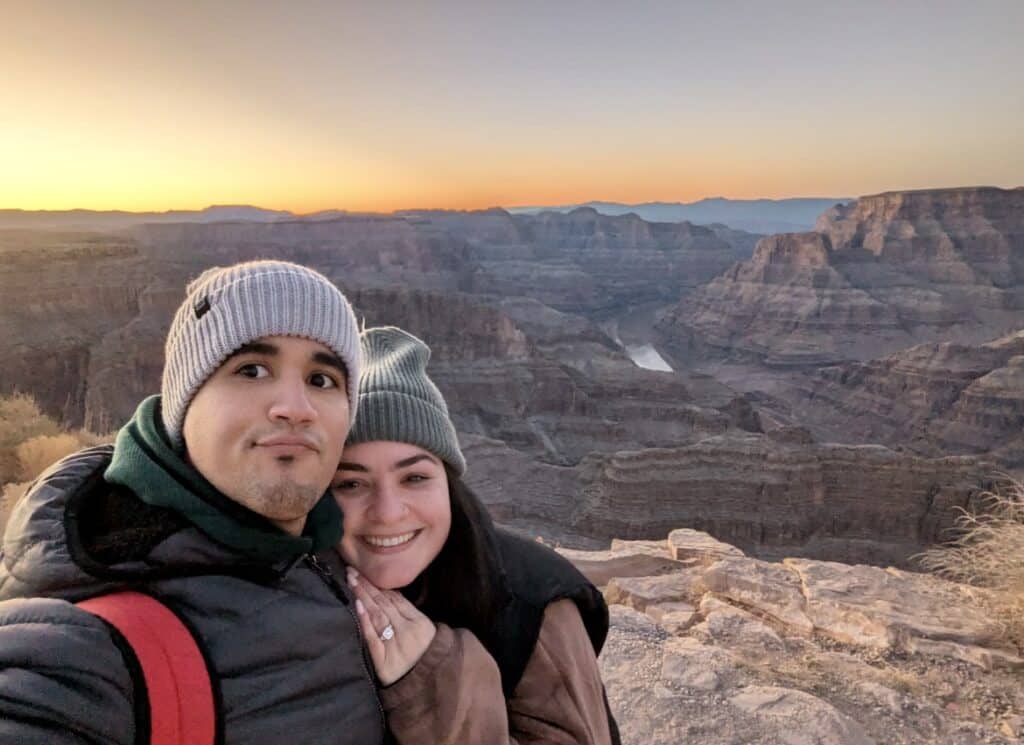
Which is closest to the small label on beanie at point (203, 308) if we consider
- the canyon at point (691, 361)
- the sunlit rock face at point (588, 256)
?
the canyon at point (691, 361)

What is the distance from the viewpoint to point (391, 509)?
1582 millimetres

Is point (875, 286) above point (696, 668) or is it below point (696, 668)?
below

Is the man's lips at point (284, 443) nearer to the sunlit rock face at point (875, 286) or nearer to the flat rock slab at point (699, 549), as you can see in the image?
the flat rock slab at point (699, 549)

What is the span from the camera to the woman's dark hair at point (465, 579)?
1.61m

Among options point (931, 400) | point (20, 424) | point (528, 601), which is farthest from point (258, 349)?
point (931, 400)

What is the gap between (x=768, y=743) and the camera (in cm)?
332

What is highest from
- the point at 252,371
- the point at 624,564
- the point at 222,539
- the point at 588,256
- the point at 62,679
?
the point at 588,256

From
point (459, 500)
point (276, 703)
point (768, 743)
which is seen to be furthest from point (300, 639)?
point (768, 743)

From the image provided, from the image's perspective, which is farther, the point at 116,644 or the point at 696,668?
the point at 696,668

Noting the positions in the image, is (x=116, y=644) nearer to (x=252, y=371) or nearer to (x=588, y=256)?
(x=252, y=371)

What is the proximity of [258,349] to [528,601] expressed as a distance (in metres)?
0.93

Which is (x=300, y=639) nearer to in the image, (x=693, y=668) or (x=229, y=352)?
(x=229, y=352)

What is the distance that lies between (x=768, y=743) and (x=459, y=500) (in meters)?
2.69

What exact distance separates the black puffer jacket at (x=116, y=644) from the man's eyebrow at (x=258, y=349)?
35 cm
